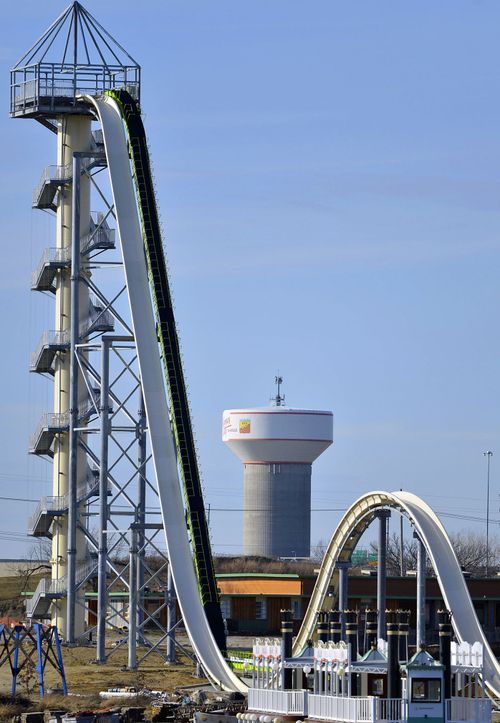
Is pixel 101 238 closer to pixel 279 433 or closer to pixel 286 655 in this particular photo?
pixel 286 655

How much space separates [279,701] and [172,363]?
1988 centimetres

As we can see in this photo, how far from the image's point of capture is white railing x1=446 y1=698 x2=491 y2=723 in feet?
151

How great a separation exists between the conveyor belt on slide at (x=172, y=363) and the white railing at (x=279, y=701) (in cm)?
1221

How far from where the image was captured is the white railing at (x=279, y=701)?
48.7 metres

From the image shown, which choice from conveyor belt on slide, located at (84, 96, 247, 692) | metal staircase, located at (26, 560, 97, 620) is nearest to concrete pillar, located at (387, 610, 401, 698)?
conveyor belt on slide, located at (84, 96, 247, 692)

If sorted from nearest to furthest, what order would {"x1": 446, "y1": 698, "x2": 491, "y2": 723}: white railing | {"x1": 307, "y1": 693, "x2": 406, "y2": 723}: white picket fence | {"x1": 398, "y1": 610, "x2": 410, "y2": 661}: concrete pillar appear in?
1. {"x1": 307, "y1": 693, "x2": 406, "y2": 723}: white picket fence
2. {"x1": 446, "y1": 698, "x2": 491, "y2": 723}: white railing
3. {"x1": 398, "y1": 610, "x2": 410, "y2": 661}: concrete pillar

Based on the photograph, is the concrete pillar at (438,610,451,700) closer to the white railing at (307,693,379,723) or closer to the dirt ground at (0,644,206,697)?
the white railing at (307,693,379,723)

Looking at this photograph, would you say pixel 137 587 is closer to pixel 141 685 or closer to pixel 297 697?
pixel 141 685

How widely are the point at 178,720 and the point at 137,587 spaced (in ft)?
49.8

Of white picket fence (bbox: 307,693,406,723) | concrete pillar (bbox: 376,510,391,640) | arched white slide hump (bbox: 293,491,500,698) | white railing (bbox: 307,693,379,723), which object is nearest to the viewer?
white picket fence (bbox: 307,693,406,723)

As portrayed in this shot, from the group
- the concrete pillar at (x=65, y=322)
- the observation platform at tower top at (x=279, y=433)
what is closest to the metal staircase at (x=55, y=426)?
the concrete pillar at (x=65, y=322)

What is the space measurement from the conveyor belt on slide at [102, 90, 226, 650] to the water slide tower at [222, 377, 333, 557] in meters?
68.3

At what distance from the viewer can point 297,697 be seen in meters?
48.8

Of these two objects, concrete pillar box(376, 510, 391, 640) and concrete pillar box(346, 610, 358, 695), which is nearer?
concrete pillar box(346, 610, 358, 695)
